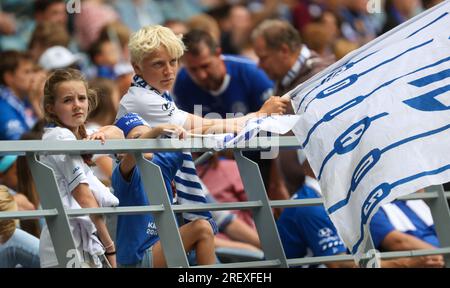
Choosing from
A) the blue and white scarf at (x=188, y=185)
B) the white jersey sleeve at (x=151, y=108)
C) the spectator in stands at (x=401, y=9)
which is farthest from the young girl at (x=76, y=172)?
the spectator in stands at (x=401, y=9)

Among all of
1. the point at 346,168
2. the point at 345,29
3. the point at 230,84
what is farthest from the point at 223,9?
the point at 346,168

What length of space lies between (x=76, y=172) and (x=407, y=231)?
392cm

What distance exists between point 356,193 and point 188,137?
35.2 inches

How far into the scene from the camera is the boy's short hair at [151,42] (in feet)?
23.6

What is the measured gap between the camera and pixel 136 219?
23.8 ft

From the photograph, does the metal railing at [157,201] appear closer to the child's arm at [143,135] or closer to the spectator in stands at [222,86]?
the child's arm at [143,135]

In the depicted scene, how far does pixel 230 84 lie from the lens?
1189 cm

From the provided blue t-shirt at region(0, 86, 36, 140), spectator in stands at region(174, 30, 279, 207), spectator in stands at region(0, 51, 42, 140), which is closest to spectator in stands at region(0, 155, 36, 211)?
blue t-shirt at region(0, 86, 36, 140)

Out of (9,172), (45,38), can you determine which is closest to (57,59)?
(45,38)

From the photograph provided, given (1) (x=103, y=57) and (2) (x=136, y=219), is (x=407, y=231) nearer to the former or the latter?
(2) (x=136, y=219)

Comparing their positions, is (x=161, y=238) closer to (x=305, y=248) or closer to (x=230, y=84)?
(x=305, y=248)

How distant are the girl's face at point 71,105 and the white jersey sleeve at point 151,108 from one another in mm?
261

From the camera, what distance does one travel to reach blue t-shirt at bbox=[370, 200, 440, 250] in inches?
384

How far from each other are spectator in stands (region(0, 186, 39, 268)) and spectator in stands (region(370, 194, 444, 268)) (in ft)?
8.99
